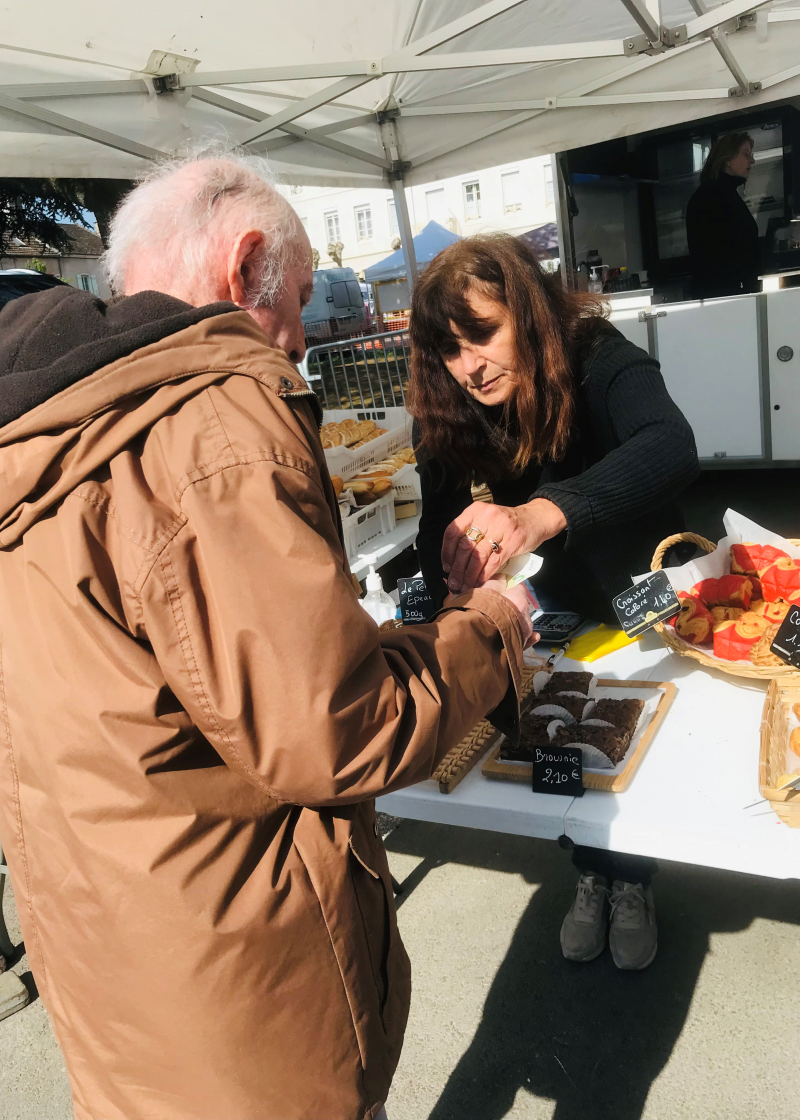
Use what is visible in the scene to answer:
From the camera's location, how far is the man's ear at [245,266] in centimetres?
105

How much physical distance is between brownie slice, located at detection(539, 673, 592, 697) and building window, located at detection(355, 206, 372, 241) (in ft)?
99.1

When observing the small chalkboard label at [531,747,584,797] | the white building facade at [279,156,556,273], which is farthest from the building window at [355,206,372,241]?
the small chalkboard label at [531,747,584,797]

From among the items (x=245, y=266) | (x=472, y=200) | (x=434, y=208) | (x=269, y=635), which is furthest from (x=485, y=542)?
(x=434, y=208)

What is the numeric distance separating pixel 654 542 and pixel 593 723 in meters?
0.74

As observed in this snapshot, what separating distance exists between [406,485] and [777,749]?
2.71 m

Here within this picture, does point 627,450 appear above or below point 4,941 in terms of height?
above

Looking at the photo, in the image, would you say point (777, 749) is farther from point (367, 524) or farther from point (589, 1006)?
point (367, 524)

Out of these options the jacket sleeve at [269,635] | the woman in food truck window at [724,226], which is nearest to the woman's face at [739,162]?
the woman in food truck window at [724,226]

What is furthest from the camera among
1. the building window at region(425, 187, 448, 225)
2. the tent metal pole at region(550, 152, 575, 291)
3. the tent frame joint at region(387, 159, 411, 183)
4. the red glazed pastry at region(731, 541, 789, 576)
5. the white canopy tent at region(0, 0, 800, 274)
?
the building window at region(425, 187, 448, 225)

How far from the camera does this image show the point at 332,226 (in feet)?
96.6

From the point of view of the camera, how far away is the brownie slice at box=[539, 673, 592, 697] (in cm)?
174

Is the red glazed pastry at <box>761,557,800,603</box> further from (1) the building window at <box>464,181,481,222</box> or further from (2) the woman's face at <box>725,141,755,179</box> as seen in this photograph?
(1) the building window at <box>464,181,481,222</box>

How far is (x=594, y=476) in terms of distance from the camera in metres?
1.78

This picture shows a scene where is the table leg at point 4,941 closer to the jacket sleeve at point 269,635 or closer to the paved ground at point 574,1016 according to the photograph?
the paved ground at point 574,1016
